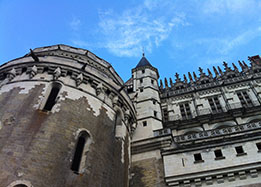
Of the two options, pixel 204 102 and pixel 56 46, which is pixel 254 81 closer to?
pixel 204 102

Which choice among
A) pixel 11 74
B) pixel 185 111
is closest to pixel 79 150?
pixel 11 74

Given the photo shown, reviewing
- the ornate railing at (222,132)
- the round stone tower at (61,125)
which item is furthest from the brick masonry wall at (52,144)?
the ornate railing at (222,132)

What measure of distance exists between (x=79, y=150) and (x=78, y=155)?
0.99 feet

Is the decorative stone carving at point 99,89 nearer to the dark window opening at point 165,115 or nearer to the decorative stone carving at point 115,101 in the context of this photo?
the decorative stone carving at point 115,101

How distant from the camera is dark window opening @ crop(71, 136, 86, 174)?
11584 mm

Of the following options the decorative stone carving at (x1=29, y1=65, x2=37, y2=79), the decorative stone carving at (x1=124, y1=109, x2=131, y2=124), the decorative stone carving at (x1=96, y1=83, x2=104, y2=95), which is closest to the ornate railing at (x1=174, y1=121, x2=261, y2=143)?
the decorative stone carving at (x1=124, y1=109, x2=131, y2=124)

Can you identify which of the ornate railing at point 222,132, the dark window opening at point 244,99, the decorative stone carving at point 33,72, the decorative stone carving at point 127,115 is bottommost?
the ornate railing at point 222,132

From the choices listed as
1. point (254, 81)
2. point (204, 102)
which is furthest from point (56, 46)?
point (254, 81)

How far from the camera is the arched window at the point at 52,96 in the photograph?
Answer: 13394mm

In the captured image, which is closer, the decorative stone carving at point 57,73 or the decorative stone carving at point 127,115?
the decorative stone carving at point 57,73

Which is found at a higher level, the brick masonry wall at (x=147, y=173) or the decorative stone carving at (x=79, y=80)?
the decorative stone carving at (x=79, y=80)

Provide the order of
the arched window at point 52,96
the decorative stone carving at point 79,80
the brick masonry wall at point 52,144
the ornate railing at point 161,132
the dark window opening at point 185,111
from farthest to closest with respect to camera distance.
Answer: the dark window opening at point 185,111, the ornate railing at point 161,132, the decorative stone carving at point 79,80, the arched window at point 52,96, the brick masonry wall at point 52,144

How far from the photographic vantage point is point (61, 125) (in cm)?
1230

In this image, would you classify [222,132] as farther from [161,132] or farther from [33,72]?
[33,72]
